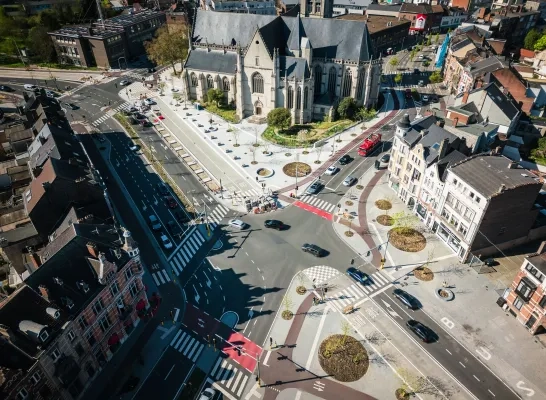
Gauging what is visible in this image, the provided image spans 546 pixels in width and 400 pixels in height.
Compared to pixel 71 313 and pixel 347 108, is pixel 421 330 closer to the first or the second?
pixel 71 313

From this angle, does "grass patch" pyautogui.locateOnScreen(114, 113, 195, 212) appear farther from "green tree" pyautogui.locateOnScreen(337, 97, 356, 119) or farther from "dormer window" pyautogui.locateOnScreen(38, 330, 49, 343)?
"green tree" pyautogui.locateOnScreen(337, 97, 356, 119)

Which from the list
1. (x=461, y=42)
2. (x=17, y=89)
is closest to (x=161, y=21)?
(x=17, y=89)

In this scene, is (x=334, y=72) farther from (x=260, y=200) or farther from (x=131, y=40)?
(x=131, y=40)

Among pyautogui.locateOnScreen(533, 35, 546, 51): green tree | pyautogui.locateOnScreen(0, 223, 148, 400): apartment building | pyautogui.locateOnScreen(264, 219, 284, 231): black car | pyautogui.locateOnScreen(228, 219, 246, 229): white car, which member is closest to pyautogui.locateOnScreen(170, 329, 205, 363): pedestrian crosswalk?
pyautogui.locateOnScreen(0, 223, 148, 400): apartment building

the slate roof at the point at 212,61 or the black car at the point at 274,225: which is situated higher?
the slate roof at the point at 212,61

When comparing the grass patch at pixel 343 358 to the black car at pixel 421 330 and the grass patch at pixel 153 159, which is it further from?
the grass patch at pixel 153 159

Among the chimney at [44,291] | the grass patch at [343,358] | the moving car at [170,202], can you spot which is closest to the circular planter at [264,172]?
the moving car at [170,202]

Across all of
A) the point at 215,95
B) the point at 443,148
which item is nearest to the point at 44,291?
the point at 443,148
